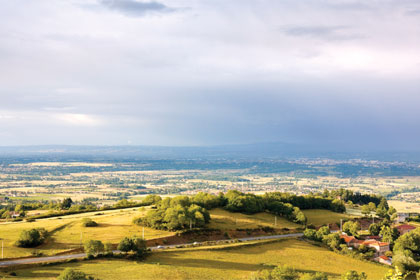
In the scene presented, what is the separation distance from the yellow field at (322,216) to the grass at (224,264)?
963 inches

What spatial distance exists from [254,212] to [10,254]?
170 feet

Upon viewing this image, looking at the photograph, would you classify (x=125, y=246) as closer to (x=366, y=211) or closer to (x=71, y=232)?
(x=71, y=232)

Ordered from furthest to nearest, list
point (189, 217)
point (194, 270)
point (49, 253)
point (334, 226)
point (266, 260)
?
1. point (334, 226)
2. point (189, 217)
3. point (266, 260)
4. point (49, 253)
5. point (194, 270)

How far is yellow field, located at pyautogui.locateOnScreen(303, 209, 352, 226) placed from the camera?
87.1m

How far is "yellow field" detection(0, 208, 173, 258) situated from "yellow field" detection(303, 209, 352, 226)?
42.0 metres

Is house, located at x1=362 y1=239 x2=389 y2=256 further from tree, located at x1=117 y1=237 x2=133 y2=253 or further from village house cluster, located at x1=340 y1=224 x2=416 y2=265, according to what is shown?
tree, located at x1=117 y1=237 x2=133 y2=253

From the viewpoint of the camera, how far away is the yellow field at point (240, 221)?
6981cm

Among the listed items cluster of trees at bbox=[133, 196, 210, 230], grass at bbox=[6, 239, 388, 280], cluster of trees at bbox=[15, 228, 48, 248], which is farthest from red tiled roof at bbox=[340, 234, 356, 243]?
cluster of trees at bbox=[15, 228, 48, 248]

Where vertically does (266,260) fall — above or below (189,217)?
below

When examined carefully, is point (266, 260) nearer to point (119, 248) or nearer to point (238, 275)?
point (238, 275)

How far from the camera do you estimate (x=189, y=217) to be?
6269 centimetres

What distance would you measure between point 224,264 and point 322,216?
52.4 meters

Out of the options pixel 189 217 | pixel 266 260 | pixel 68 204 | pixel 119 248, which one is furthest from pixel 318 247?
pixel 68 204

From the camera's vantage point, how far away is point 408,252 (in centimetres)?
5950
